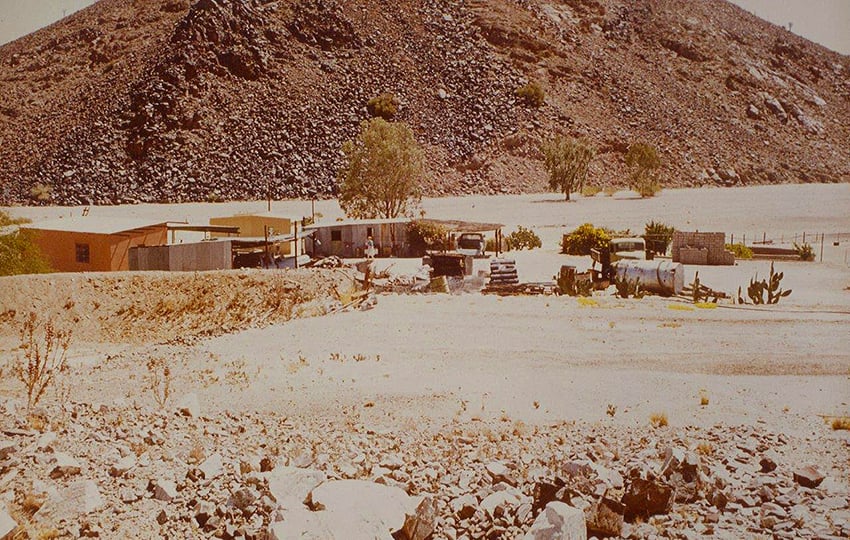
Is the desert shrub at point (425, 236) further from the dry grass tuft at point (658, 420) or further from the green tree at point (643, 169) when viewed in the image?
the green tree at point (643, 169)

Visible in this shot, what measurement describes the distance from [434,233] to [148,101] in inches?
2249

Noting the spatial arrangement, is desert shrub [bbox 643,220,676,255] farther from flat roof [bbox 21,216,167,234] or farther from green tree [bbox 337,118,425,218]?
flat roof [bbox 21,216,167,234]

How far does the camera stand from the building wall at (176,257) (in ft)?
80.1

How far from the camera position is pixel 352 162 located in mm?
49094

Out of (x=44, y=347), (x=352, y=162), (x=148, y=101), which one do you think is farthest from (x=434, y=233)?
(x=148, y=101)

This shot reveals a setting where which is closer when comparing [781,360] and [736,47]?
[781,360]

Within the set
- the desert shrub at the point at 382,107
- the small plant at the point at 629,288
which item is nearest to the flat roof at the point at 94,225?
the small plant at the point at 629,288

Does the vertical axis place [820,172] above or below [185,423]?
above

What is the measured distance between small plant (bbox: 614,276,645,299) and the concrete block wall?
398 inches

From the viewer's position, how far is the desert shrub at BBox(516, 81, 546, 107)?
94.4m

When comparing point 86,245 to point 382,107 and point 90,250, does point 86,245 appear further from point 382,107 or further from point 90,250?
point 382,107

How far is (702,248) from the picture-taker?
34.1 metres

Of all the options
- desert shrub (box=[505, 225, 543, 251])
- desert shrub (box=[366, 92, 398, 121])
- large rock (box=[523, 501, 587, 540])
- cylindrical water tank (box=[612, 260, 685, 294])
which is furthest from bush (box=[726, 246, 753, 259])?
desert shrub (box=[366, 92, 398, 121])

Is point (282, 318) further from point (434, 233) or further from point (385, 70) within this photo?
point (385, 70)
